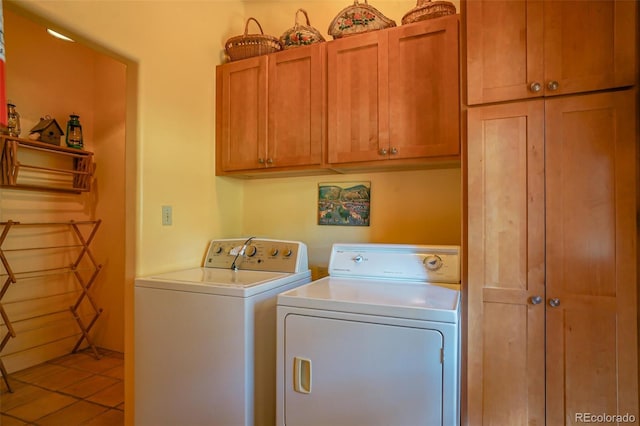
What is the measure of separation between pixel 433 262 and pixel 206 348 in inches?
46.8

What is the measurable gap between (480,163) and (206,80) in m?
1.78

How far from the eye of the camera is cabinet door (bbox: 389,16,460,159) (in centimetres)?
166

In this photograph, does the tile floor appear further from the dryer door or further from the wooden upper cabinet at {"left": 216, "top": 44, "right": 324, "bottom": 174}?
the wooden upper cabinet at {"left": 216, "top": 44, "right": 324, "bottom": 174}

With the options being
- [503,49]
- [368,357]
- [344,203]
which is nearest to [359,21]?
[503,49]

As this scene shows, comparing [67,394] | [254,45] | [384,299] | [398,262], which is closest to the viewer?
[384,299]

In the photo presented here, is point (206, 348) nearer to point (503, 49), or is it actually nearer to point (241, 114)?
point (241, 114)

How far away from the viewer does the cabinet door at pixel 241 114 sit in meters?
2.13

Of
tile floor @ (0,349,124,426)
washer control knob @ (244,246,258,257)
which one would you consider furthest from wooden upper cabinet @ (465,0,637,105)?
tile floor @ (0,349,124,426)

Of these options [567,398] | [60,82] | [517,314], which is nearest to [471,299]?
[517,314]

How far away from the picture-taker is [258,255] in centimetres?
206

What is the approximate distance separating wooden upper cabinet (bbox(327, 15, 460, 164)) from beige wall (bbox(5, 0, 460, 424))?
1.18 feet

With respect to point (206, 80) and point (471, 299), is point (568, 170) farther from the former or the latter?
point (206, 80)

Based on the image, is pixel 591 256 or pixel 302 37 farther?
pixel 302 37

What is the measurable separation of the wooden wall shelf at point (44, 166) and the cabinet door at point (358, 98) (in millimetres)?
2350
